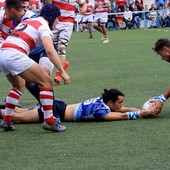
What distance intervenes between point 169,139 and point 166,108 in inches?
90.9

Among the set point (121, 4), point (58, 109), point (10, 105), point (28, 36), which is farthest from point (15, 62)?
point (121, 4)

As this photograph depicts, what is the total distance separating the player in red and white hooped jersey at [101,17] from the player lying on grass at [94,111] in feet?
57.2

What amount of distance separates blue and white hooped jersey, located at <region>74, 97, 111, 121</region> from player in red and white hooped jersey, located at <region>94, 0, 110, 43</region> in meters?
17.5

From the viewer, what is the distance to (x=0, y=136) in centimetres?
755

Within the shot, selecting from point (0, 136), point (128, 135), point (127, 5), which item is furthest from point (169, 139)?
point (127, 5)

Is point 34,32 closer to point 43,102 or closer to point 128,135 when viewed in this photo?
point 43,102

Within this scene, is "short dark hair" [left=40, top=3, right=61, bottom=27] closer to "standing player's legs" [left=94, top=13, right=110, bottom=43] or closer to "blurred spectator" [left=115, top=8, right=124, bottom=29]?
"standing player's legs" [left=94, top=13, right=110, bottom=43]

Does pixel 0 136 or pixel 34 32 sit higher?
pixel 34 32

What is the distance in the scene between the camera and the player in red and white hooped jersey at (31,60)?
292 inches

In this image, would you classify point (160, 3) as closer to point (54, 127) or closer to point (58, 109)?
point (58, 109)

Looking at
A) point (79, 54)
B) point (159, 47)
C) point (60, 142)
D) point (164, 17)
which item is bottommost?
point (164, 17)

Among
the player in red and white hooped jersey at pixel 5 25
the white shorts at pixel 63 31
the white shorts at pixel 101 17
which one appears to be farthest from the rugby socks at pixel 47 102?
the white shorts at pixel 101 17

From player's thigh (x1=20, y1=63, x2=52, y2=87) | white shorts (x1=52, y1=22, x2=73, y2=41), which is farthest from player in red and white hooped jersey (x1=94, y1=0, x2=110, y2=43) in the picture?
player's thigh (x1=20, y1=63, x2=52, y2=87)

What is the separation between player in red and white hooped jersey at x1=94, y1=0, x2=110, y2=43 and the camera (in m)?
26.0
